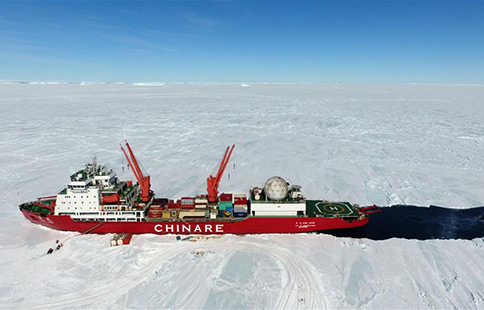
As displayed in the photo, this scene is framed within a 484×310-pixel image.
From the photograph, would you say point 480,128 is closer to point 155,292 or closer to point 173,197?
point 173,197

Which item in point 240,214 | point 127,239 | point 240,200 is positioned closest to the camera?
point 127,239

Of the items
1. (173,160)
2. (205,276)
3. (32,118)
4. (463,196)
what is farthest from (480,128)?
(32,118)

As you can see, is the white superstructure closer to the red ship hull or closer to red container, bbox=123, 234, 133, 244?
the red ship hull

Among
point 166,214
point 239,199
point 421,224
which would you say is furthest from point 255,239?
point 421,224

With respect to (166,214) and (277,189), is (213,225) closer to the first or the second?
(166,214)

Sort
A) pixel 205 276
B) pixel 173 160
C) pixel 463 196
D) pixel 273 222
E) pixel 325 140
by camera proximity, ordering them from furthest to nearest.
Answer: pixel 325 140 → pixel 173 160 → pixel 463 196 → pixel 273 222 → pixel 205 276
